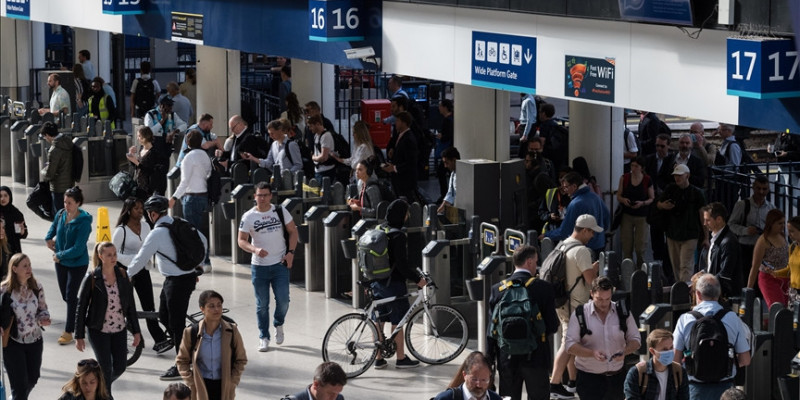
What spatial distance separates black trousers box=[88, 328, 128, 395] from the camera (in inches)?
424

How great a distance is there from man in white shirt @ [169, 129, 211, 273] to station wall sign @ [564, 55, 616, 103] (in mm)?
4463

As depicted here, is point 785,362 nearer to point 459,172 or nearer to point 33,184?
point 459,172

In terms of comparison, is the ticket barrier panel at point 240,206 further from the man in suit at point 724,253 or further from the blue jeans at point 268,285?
the man in suit at point 724,253

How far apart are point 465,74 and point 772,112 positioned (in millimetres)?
4738

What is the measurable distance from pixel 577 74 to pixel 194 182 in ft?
16.2

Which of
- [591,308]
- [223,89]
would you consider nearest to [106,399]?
[591,308]

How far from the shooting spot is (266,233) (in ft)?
41.3

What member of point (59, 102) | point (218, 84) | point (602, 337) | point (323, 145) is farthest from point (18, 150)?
point (602, 337)

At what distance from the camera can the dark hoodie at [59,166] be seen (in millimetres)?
17016

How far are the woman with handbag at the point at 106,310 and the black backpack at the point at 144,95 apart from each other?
16069 mm

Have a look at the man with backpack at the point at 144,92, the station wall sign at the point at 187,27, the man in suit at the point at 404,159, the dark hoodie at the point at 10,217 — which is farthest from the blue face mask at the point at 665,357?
the man with backpack at the point at 144,92

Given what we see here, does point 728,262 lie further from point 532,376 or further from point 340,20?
point 340,20

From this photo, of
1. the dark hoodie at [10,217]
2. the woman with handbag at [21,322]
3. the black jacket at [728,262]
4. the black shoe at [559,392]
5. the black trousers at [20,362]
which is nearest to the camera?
the woman with handbag at [21,322]

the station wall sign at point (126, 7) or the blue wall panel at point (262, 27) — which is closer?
the blue wall panel at point (262, 27)
